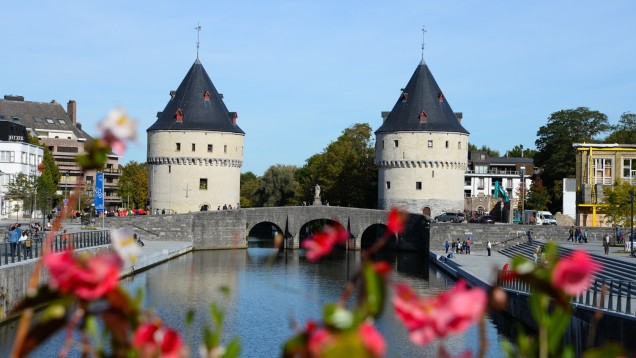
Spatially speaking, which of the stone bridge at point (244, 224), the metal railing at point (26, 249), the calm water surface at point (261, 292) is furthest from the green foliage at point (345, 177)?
the metal railing at point (26, 249)

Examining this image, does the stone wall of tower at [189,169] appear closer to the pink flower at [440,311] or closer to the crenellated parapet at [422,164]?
the crenellated parapet at [422,164]

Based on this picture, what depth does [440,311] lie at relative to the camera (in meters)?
2.59

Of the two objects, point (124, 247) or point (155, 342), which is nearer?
point (155, 342)

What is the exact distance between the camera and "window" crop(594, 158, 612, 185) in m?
45.1

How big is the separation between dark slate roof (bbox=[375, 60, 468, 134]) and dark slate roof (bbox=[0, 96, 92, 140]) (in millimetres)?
30557

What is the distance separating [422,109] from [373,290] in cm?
5382

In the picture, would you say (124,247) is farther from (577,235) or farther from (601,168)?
(601,168)

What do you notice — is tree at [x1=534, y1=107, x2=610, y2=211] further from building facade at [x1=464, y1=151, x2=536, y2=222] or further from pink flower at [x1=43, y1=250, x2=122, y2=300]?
pink flower at [x1=43, y1=250, x2=122, y2=300]

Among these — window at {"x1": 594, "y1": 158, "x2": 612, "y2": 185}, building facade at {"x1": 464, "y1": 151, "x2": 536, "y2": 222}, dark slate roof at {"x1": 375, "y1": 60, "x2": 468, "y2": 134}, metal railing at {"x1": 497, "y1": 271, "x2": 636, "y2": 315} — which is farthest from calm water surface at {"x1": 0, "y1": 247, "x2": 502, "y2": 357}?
building facade at {"x1": 464, "y1": 151, "x2": 536, "y2": 222}

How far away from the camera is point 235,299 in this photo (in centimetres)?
2678

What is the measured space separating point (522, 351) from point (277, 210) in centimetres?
4794

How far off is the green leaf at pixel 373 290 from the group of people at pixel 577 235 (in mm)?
40041

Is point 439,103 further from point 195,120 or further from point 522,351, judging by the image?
point 522,351

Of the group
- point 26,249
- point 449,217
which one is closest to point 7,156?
point 449,217
